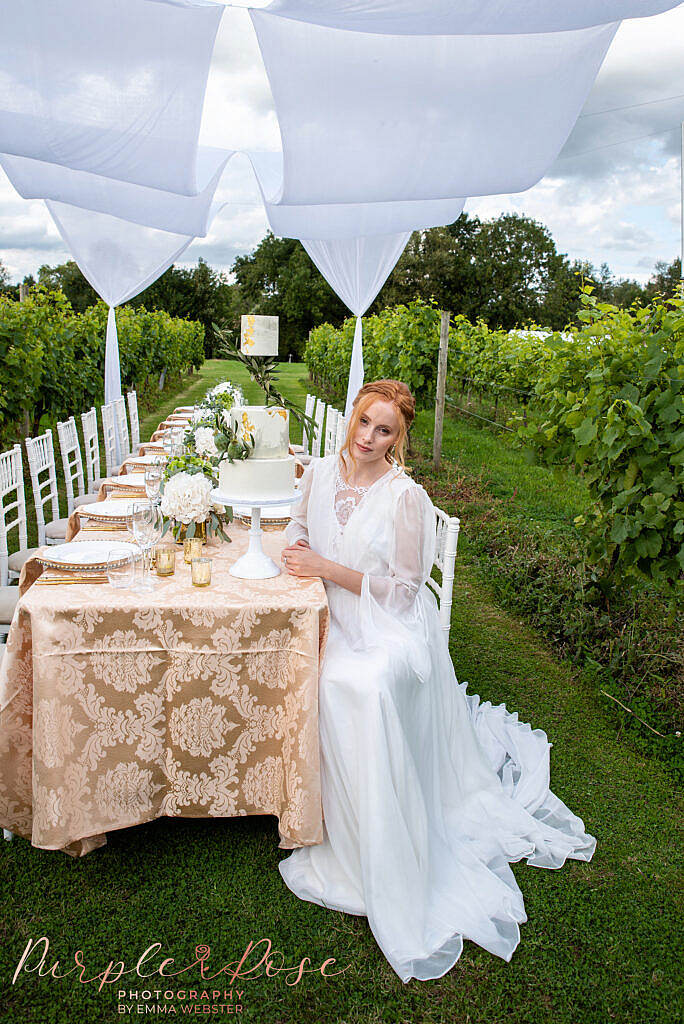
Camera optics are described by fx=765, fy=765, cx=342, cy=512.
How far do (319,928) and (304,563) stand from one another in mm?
1037

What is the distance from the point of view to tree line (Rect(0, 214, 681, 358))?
3428 cm

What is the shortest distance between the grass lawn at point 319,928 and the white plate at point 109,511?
3.97 ft

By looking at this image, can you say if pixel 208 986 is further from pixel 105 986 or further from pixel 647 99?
pixel 647 99

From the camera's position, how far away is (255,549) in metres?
2.48

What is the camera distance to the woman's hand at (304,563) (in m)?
2.42

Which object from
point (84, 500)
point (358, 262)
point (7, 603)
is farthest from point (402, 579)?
point (358, 262)

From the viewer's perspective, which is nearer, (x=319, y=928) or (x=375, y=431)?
(x=319, y=928)

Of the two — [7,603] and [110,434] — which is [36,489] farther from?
[110,434]

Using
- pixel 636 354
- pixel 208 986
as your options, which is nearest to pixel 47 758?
pixel 208 986

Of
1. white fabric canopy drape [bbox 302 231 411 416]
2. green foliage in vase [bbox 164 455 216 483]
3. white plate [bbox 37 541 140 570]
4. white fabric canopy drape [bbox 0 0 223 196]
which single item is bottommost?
white plate [bbox 37 541 140 570]

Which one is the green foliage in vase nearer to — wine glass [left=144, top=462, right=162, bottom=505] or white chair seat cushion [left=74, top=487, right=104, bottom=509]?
wine glass [left=144, top=462, right=162, bottom=505]

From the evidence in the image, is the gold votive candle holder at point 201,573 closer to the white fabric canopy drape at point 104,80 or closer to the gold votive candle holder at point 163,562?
the gold votive candle holder at point 163,562

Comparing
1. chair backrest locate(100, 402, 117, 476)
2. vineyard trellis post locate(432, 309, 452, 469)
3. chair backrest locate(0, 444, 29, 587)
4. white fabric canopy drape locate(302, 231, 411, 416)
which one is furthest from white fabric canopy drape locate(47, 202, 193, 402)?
chair backrest locate(0, 444, 29, 587)

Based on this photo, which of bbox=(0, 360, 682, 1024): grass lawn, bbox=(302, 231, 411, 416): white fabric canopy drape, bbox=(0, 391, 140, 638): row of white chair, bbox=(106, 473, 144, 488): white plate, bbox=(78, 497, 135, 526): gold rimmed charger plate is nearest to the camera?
bbox=(0, 360, 682, 1024): grass lawn
